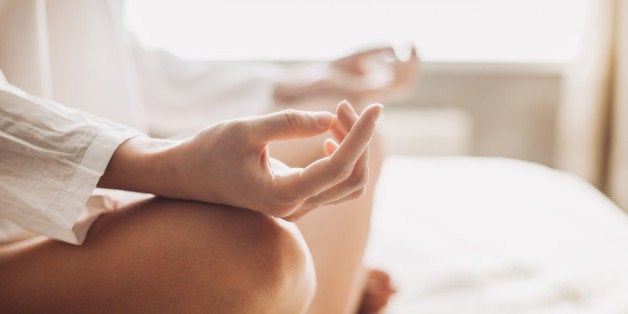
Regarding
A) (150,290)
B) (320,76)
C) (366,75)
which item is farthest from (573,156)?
(150,290)

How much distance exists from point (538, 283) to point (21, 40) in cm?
84

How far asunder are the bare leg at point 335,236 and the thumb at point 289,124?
0.25 meters

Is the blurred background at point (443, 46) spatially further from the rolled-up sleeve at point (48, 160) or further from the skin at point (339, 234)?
the rolled-up sleeve at point (48, 160)

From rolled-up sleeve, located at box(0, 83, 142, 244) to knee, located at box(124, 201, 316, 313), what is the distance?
60 mm

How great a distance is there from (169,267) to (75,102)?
1.45ft

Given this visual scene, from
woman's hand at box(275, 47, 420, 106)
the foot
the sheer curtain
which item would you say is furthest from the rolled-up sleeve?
the sheer curtain

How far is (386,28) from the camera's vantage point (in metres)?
2.19

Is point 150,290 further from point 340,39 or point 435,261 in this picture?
point 340,39

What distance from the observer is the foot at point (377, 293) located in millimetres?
811

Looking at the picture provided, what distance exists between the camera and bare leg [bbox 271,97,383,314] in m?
0.64

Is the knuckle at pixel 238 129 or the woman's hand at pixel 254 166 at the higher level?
the knuckle at pixel 238 129

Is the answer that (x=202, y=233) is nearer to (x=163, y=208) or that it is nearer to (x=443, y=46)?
(x=163, y=208)

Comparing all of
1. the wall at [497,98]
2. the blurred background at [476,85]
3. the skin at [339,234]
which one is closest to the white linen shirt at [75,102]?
the skin at [339,234]

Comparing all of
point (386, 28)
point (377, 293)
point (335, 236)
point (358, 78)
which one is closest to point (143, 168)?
point (335, 236)
